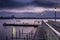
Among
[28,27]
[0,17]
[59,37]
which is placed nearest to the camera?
[59,37]

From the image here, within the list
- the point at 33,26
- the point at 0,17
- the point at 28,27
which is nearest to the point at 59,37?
the point at 33,26

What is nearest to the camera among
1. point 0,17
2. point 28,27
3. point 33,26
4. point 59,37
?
point 59,37

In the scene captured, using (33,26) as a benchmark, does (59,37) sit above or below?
above

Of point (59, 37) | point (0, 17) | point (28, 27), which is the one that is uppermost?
point (59, 37)

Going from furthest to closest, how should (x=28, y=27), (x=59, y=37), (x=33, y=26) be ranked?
(x=28, y=27)
(x=33, y=26)
(x=59, y=37)

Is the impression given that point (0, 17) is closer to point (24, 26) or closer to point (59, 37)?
point (24, 26)

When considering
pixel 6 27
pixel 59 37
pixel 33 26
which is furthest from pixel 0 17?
pixel 59 37

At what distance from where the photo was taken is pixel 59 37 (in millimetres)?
11844

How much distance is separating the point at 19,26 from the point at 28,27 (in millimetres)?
3656

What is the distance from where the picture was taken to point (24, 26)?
7438 cm

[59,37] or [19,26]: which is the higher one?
[59,37]

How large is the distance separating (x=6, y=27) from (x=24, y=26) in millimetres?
9508

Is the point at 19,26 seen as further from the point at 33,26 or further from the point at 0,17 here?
the point at 0,17

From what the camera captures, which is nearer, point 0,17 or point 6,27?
point 6,27
